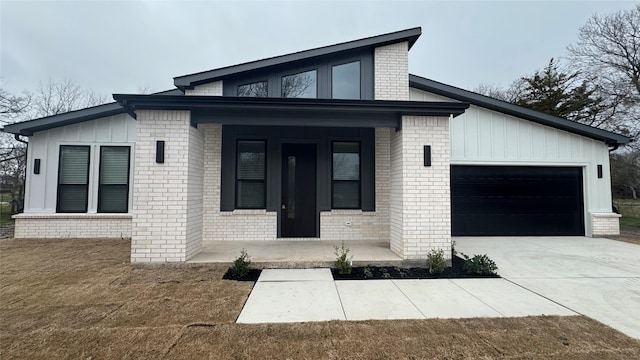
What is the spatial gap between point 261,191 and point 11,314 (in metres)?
4.78

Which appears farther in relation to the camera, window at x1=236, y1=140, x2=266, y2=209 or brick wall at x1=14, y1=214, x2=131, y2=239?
brick wall at x1=14, y1=214, x2=131, y2=239

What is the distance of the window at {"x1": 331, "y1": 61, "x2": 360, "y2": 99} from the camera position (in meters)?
7.29

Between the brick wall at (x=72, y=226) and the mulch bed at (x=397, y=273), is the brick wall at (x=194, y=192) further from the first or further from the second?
the brick wall at (x=72, y=226)

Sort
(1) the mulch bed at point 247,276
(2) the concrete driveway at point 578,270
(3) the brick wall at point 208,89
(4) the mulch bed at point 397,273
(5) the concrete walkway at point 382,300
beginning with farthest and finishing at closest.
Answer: (3) the brick wall at point 208,89 → (4) the mulch bed at point 397,273 → (1) the mulch bed at point 247,276 → (2) the concrete driveway at point 578,270 → (5) the concrete walkway at point 382,300

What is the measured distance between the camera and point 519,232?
8969 mm

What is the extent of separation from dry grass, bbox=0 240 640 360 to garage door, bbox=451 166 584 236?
5.94 m

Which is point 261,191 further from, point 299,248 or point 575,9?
point 575,9

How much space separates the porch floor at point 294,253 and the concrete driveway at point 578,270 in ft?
7.08

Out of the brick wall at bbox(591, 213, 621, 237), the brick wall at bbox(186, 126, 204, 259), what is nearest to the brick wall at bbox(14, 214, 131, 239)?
the brick wall at bbox(186, 126, 204, 259)

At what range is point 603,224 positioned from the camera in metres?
8.81

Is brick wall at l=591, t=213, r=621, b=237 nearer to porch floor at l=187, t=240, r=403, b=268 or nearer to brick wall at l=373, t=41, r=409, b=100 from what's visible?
porch floor at l=187, t=240, r=403, b=268

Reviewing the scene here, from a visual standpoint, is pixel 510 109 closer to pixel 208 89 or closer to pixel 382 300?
pixel 382 300

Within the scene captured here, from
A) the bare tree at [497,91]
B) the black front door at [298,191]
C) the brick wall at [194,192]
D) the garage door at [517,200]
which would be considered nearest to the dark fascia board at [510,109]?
the garage door at [517,200]

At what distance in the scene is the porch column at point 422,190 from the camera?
5473 millimetres
